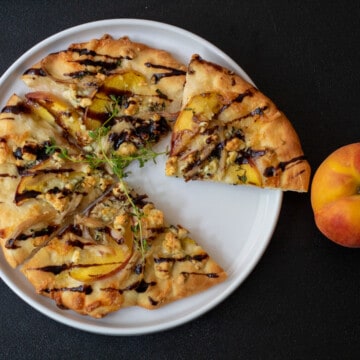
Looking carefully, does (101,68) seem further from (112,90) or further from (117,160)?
(117,160)

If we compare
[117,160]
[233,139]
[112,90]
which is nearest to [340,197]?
[233,139]

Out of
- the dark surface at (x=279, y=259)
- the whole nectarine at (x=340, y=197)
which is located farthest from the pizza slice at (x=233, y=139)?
the dark surface at (x=279, y=259)

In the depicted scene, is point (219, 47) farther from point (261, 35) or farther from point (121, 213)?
point (121, 213)

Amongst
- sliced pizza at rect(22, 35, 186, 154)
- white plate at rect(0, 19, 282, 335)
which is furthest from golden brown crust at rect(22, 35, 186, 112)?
white plate at rect(0, 19, 282, 335)

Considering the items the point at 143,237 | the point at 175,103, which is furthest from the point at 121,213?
the point at 175,103

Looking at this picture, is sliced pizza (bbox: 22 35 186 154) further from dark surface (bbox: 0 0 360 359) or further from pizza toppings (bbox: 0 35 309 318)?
dark surface (bbox: 0 0 360 359)

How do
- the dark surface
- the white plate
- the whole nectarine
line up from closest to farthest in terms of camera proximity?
the whole nectarine, the white plate, the dark surface
